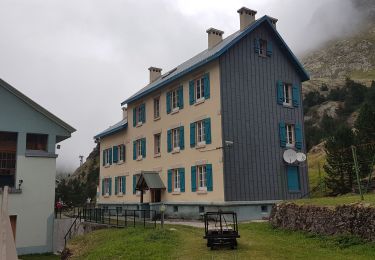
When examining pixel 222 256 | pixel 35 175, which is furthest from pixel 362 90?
pixel 222 256

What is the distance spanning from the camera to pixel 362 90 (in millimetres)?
78125

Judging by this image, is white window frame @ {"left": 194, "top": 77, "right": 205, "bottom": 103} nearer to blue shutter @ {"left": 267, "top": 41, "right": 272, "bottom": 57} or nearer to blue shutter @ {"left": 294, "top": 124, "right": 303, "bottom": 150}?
blue shutter @ {"left": 267, "top": 41, "right": 272, "bottom": 57}

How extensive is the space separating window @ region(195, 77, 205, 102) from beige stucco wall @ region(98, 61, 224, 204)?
0.40 m

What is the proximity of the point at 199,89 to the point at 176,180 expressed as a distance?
626cm

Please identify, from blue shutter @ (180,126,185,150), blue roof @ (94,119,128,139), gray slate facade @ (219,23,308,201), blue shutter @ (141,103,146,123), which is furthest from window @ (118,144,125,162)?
gray slate facade @ (219,23,308,201)

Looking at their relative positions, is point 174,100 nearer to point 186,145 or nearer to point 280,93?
point 186,145

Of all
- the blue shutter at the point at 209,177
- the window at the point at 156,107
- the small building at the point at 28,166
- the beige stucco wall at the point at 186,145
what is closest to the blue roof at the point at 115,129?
the beige stucco wall at the point at 186,145

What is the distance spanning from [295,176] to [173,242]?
1295 cm

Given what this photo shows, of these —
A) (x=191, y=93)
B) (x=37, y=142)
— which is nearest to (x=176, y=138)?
(x=191, y=93)

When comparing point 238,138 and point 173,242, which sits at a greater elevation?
point 238,138

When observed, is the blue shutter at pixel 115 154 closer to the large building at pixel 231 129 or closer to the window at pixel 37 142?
the large building at pixel 231 129

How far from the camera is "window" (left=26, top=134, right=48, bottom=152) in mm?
26206

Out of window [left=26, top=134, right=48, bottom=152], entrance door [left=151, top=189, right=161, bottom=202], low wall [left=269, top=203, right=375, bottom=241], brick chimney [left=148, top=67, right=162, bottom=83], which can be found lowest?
low wall [left=269, top=203, right=375, bottom=241]

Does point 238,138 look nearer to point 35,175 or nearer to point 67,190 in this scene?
point 35,175
